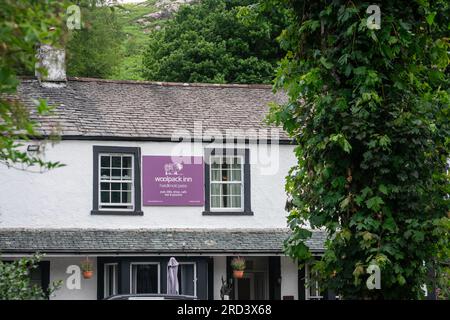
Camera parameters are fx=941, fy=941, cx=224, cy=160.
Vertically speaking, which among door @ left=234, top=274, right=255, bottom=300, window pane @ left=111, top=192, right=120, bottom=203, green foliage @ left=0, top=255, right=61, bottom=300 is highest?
window pane @ left=111, top=192, right=120, bottom=203

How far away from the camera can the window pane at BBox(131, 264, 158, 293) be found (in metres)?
27.9

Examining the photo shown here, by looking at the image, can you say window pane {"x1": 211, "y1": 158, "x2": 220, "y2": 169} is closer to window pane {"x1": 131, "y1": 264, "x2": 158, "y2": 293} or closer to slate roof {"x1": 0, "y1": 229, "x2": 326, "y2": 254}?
slate roof {"x1": 0, "y1": 229, "x2": 326, "y2": 254}

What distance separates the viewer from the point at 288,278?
29.1 m

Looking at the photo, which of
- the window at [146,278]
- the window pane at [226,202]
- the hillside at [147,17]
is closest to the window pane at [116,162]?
the window at [146,278]

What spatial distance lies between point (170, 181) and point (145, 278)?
9.80ft

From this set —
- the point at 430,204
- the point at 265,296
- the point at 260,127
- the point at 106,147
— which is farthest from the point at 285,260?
the point at 430,204

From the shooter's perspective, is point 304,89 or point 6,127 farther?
point 304,89

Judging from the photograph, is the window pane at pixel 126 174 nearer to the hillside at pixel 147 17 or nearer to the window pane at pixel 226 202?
the window pane at pixel 226 202

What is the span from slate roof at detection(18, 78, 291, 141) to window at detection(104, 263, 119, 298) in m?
3.90

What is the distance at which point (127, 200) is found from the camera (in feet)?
92.6

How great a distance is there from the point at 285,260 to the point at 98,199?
6080mm

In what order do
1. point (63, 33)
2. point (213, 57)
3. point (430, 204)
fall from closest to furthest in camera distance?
1. point (63, 33)
2. point (430, 204)
3. point (213, 57)

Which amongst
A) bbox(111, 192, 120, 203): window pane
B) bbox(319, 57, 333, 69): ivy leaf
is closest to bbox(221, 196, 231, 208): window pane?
bbox(111, 192, 120, 203): window pane

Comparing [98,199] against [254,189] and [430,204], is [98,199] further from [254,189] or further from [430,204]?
[430,204]
